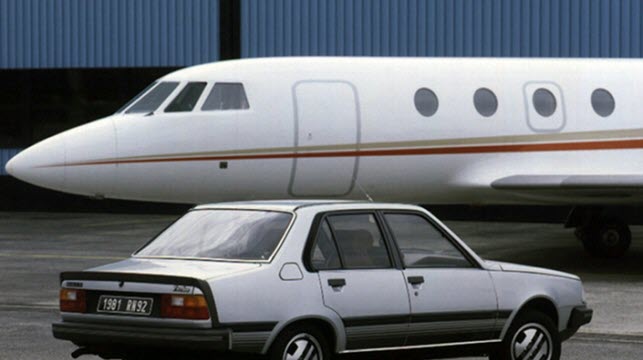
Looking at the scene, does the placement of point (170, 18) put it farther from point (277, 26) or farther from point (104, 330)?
point (104, 330)

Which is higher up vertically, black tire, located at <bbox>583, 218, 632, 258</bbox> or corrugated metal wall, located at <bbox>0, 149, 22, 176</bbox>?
corrugated metal wall, located at <bbox>0, 149, 22, 176</bbox>

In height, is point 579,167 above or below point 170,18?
below

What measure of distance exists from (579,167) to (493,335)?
11296 millimetres

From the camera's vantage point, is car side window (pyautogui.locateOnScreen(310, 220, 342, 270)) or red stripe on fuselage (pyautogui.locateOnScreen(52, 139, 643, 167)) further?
red stripe on fuselage (pyautogui.locateOnScreen(52, 139, 643, 167))

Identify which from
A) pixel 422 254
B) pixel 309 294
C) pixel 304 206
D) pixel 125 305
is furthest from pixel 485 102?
pixel 125 305

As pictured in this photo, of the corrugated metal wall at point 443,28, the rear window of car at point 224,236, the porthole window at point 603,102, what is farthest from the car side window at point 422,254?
the corrugated metal wall at point 443,28

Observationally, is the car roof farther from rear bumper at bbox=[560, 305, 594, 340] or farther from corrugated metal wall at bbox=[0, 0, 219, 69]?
corrugated metal wall at bbox=[0, 0, 219, 69]

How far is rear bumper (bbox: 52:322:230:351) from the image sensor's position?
31.3 feet

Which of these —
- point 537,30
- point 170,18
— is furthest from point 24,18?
point 537,30

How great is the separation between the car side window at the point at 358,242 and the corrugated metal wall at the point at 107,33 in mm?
24323

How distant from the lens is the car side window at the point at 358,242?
34.8ft

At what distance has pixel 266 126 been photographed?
2027 centimetres

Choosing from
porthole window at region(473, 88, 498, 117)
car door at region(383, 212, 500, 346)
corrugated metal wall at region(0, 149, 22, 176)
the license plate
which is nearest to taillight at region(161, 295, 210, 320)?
the license plate

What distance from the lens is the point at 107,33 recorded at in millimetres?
35594
